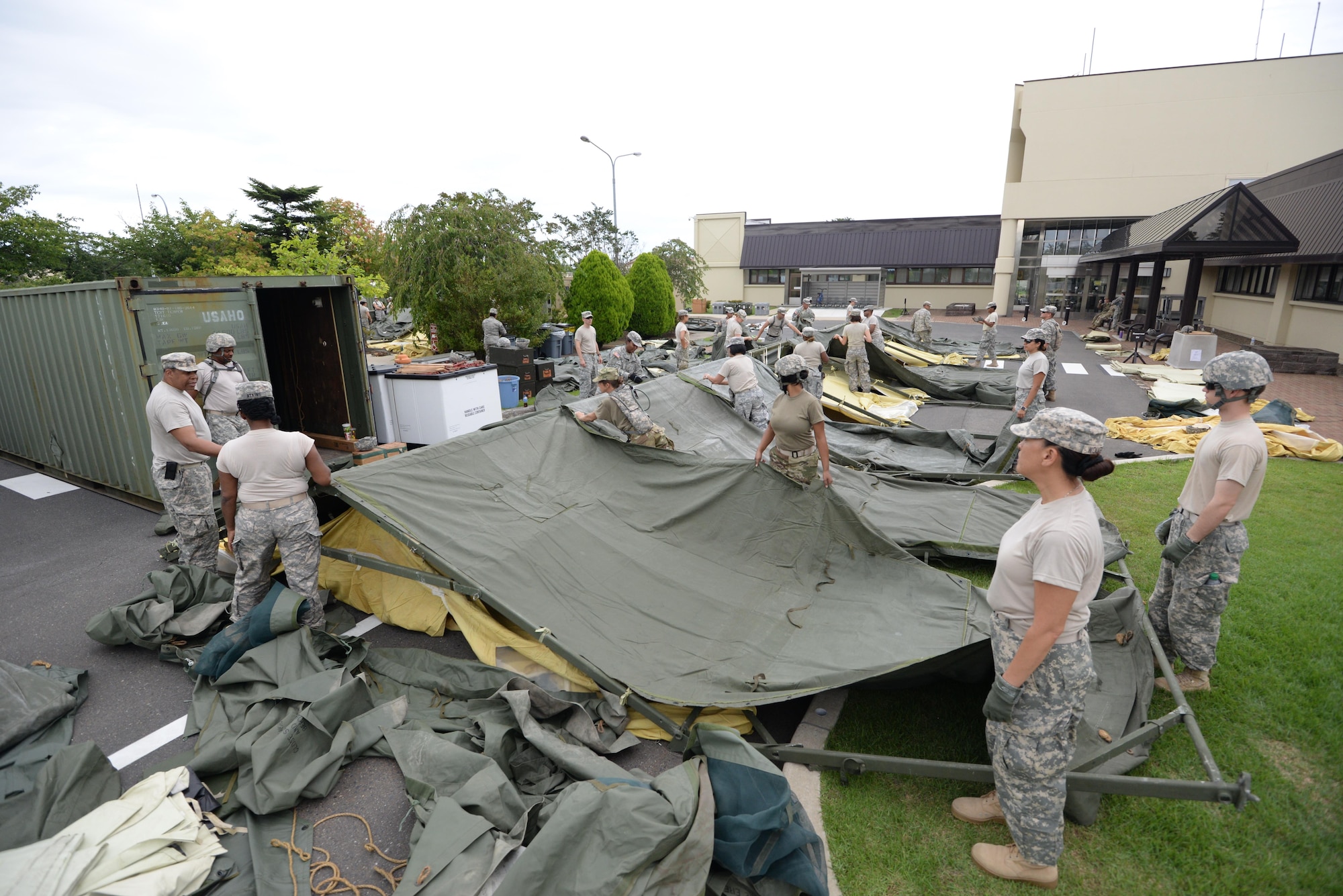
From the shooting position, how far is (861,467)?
8.31 meters

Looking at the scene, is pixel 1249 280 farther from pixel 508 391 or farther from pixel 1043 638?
pixel 1043 638

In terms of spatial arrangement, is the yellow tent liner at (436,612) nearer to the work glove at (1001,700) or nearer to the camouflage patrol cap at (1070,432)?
the work glove at (1001,700)

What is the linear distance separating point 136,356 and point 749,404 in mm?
6991

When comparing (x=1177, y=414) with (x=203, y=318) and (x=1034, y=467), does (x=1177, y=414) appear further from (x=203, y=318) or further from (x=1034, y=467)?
(x=203, y=318)

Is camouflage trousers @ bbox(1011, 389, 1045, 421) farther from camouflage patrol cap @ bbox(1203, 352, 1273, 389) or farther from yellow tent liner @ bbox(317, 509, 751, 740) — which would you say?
yellow tent liner @ bbox(317, 509, 751, 740)

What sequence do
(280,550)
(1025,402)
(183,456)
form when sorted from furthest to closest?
(1025,402)
(183,456)
(280,550)

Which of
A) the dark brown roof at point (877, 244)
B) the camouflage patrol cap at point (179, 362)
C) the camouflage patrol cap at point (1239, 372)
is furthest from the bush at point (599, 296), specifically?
the dark brown roof at point (877, 244)

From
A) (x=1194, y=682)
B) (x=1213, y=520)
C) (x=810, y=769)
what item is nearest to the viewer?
(x=810, y=769)

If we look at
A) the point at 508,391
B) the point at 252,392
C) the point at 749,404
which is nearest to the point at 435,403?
the point at 508,391

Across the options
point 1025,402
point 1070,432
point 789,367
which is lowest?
point 1025,402

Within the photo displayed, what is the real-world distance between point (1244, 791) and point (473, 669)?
Answer: 3.85m

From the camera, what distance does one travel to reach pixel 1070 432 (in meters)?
2.52

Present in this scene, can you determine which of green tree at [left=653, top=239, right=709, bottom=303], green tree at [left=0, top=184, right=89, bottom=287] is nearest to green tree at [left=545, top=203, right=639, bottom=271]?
green tree at [left=653, top=239, right=709, bottom=303]

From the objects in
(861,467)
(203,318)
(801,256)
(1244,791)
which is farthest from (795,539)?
(801,256)
